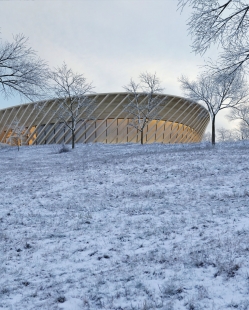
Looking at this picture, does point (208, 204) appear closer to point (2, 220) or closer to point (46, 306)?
point (46, 306)

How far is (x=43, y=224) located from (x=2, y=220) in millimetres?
1276

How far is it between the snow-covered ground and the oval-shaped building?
1184 inches

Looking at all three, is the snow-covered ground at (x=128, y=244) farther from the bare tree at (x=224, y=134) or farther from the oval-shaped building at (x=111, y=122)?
the bare tree at (x=224, y=134)

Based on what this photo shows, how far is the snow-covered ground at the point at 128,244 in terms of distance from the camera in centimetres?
346

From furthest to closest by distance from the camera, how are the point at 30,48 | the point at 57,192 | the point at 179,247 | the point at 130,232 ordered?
the point at 30,48 < the point at 57,192 < the point at 130,232 < the point at 179,247

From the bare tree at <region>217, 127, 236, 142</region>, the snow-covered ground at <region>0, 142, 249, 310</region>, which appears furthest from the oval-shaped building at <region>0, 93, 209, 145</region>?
the snow-covered ground at <region>0, 142, 249, 310</region>

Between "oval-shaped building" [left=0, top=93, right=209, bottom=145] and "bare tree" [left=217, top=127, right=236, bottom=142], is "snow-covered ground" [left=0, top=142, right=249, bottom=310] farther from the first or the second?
"bare tree" [left=217, top=127, right=236, bottom=142]

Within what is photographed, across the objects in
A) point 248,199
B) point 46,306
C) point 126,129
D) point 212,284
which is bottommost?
point 46,306

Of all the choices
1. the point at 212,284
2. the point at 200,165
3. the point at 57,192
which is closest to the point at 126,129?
the point at 200,165

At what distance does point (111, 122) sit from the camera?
42.3m

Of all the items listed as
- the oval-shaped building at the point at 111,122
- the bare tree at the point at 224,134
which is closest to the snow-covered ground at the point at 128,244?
the oval-shaped building at the point at 111,122

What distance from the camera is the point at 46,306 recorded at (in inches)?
133

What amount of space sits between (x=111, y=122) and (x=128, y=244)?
37.9 m

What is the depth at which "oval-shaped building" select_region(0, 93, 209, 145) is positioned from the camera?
136ft
